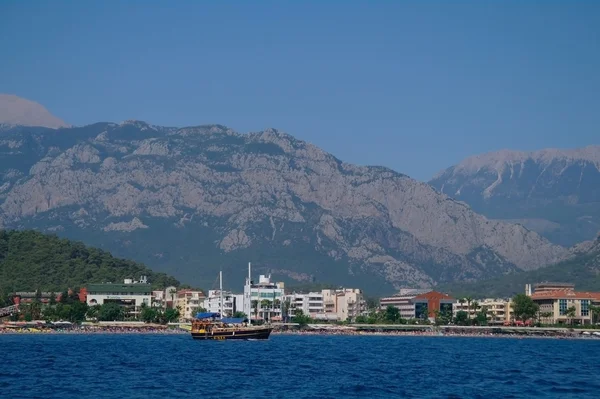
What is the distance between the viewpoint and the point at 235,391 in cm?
9925

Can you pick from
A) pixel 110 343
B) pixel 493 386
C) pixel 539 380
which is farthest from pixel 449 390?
pixel 110 343

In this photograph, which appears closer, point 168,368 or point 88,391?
point 88,391

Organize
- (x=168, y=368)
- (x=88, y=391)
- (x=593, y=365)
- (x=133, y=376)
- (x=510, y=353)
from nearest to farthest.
→ (x=88, y=391)
(x=133, y=376)
(x=168, y=368)
(x=593, y=365)
(x=510, y=353)

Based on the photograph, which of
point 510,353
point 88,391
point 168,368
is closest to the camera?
point 88,391

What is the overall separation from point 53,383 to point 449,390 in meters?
36.3

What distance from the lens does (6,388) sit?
97.6 metres

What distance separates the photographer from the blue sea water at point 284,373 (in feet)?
323

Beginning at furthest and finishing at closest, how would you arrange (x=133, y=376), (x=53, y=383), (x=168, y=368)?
(x=168, y=368) → (x=133, y=376) → (x=53, y=383)

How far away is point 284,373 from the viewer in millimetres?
118875

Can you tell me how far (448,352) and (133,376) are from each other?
75529 mm

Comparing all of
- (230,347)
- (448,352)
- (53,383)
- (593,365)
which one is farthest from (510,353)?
(53,383)

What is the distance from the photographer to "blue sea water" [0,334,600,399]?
9844 cm

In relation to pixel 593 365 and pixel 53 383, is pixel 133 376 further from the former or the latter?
pixel 593 365

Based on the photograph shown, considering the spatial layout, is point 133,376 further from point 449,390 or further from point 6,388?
point 449,390
